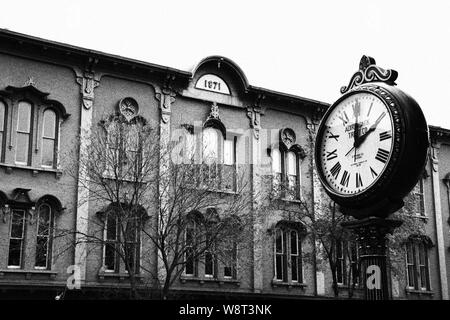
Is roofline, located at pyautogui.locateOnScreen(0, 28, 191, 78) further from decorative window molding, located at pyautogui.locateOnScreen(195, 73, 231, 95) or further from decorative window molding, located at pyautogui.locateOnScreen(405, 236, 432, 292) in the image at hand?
decorative window molding, located at pyautogui.locateOnScreen(405, 236, 432, 292)

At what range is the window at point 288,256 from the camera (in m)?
26.5

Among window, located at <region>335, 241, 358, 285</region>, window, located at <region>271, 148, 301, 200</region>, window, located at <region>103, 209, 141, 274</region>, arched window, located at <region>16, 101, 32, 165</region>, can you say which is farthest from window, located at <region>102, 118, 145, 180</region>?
window, located at <region>335, 241, 358, 285</region>

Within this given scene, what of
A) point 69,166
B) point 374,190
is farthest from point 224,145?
point 374,190

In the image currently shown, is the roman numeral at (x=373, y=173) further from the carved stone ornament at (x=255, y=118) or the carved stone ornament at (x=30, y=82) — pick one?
the carved stone ornament at (x=255, y=118)

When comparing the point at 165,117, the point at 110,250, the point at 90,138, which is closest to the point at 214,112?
the point at 165,117

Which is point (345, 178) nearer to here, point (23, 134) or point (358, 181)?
point (358, 181)

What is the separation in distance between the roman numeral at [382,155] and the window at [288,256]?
21340mm

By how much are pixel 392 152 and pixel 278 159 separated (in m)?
22.6

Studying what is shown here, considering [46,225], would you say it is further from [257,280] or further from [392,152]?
[392,152]

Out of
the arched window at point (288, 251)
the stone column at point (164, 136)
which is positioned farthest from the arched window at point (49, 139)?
the arched window at point (288, 251)

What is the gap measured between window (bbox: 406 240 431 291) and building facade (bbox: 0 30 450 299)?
0.18m

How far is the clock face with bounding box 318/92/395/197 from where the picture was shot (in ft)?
16.6
